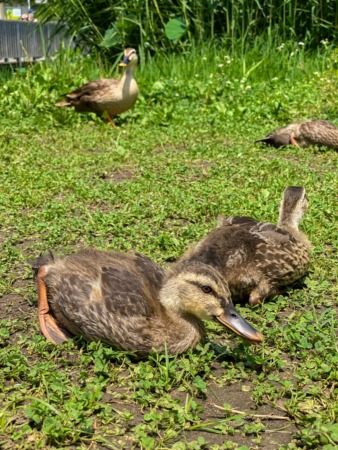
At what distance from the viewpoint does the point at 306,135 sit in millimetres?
8914

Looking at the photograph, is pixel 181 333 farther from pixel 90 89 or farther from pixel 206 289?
pixel 90 89

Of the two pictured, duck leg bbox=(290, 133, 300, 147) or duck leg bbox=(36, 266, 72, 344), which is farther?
duck leg bbox=(290, 133, 300, 147)

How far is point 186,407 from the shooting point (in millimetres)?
3230

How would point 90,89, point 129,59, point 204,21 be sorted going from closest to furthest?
point 90,89 → point 129,59 → point 204,21

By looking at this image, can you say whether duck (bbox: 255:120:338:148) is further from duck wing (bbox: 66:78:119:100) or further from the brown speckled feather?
duck wing (bbox: 66:78:119:100)

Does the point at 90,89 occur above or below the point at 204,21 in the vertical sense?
below

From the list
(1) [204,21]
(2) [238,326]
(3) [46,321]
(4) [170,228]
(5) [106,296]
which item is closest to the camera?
(2) [238,326]

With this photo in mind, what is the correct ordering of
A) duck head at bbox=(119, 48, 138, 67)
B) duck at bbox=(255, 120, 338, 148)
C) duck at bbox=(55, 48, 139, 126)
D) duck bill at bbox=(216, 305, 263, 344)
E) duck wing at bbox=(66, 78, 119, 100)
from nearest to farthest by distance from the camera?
1. duck bill at bbox=(216, 305, 263, 344)
2. duck at bbox=(255, 120, 338, 148)
3. duck at bbox=(55, 48, 139, 126)
4. duck wing at bbox=(66, 78, 119, 100)
5. duck head at bbox=(119, 48, 138, 67)

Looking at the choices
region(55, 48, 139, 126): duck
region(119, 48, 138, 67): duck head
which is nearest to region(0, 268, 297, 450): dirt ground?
region(55, 48, 139, 126): duck

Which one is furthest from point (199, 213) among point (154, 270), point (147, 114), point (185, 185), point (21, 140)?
point (147, 114)

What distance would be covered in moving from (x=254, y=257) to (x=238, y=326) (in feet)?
3.54

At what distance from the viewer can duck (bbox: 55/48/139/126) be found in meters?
10.4

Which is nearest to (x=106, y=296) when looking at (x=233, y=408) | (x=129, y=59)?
(x=233, y=408)

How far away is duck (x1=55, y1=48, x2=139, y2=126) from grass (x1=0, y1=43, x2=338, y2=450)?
23cm
